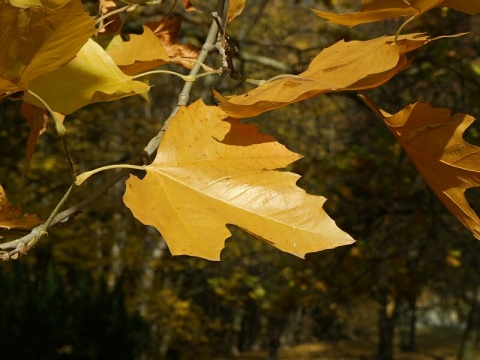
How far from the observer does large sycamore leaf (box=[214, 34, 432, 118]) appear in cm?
42

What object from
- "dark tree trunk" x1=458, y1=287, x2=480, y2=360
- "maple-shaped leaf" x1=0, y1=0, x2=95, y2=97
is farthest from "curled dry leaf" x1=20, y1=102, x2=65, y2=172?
"dark tree trunk" x1=458, y1=287, x2=480, y2=360

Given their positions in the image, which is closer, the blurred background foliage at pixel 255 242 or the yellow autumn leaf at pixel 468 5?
the yellow autumn leaf at pixel 468 5

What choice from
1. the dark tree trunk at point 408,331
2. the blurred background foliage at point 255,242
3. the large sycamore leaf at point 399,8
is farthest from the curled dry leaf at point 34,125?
the dark tree trunk at point 408,331

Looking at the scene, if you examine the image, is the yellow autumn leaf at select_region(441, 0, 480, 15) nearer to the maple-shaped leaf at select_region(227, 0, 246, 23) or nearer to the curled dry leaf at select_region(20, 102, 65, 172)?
the maple-shaped leaf at select_region(227, 0, 246, 23)

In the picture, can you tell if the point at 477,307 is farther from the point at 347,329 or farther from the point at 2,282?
the point at 347,329

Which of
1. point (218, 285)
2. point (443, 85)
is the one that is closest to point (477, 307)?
point (443, 85)

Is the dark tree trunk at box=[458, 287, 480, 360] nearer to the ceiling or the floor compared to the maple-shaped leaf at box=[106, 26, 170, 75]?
nearer to the floor

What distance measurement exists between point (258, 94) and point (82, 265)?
6.88 metres

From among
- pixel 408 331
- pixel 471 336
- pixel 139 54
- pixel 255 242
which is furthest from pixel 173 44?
pixel 408 331

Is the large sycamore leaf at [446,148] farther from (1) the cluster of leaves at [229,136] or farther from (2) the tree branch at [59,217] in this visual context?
(2) the tree branch at [59,217]

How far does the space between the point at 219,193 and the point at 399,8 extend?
0.56 feet

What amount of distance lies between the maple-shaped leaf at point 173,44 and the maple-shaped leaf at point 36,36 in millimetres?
234

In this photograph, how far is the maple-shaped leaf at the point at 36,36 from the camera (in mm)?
421

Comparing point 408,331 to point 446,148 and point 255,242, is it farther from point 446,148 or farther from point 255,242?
point 446,148
